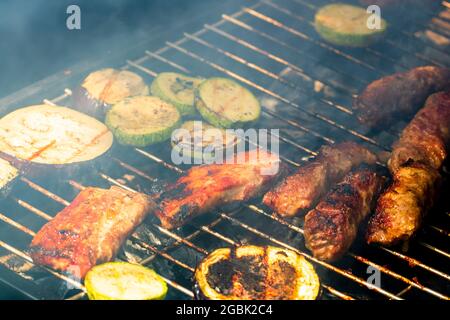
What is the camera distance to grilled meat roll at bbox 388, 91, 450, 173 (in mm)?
5234

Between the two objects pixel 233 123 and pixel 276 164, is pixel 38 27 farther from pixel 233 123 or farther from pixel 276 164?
pixel 276 164

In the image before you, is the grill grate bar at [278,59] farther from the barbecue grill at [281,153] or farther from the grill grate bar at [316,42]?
the grill grate bar at [316,42]

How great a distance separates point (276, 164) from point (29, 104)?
2436 millimetres

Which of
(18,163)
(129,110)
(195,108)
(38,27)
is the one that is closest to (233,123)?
(195,108)

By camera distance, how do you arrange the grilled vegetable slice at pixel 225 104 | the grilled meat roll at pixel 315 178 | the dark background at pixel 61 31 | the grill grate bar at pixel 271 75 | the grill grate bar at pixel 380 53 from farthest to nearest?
the dark background at pixel 61 31 < the grill grate bar at pixel 380 53 < the grill grate bar at pixel 271 75 < the grilled vegetable slice at pixel 225 104 < the grilled meat roll at pixel 315 178

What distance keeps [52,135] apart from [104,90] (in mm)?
845

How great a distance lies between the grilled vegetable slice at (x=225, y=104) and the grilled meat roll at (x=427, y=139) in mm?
1366

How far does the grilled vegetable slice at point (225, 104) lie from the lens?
5527 mm

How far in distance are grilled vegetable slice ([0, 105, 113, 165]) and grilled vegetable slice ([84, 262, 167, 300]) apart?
1.25 m

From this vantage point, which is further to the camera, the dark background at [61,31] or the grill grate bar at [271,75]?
the dark background at [61,31]

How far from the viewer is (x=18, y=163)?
187 inches

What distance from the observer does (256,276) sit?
A: 4051 millimetres

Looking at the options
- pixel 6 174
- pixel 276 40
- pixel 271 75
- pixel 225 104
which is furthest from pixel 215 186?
pixel 276 40

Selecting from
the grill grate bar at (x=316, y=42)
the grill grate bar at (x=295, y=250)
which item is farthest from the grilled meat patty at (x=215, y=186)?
the grill grate bar at (x=316, y=42)
